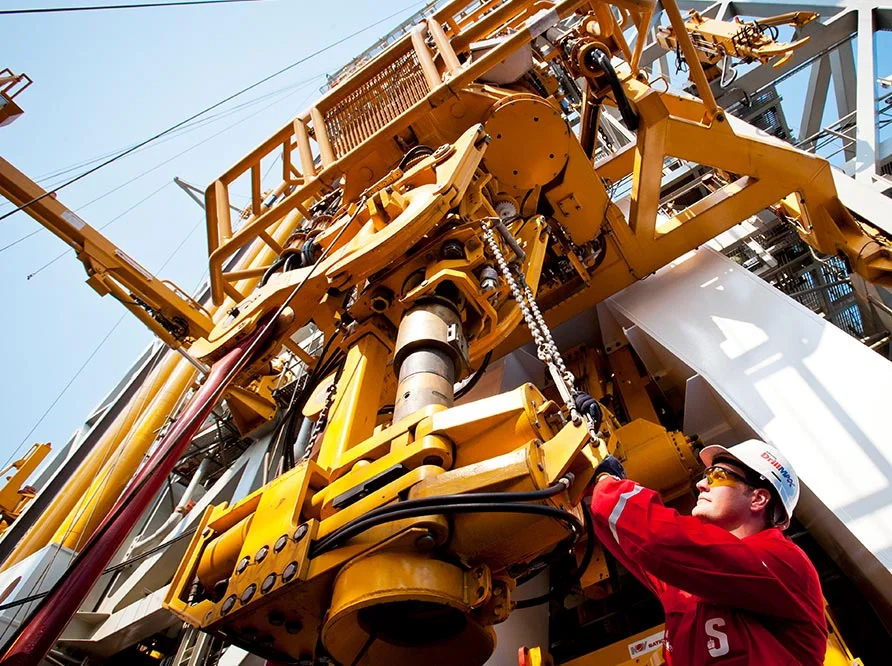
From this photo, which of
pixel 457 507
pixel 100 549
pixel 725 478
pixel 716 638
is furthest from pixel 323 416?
pixel 716 638

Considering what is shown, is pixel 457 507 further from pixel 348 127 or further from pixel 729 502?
pixel 348 127

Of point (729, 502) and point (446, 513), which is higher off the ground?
point (446, 513)

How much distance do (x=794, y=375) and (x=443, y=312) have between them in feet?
8.68

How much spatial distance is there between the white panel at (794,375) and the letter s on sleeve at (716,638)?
6.43 ft

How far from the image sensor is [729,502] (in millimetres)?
1957

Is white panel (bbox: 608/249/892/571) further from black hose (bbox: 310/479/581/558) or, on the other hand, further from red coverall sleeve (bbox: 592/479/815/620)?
black hose (bbox: 310/479/581/558)

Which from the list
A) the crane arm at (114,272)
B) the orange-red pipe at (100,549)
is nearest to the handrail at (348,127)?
the orange-red pipe at (100,549)

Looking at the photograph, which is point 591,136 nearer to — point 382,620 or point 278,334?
point 278,334

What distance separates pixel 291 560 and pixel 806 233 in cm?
576

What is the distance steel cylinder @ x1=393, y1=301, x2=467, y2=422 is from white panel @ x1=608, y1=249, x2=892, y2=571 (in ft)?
7.49

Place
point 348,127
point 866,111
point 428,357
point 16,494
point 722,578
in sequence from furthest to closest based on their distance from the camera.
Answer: point 16,494
point 866,111
point 348,127
point 428,357
point 722,578

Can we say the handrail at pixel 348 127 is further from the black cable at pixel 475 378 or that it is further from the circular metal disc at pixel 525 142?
the black cable at pixel 475 378

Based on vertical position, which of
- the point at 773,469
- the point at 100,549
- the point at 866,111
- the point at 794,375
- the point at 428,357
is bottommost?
the point at 866,111

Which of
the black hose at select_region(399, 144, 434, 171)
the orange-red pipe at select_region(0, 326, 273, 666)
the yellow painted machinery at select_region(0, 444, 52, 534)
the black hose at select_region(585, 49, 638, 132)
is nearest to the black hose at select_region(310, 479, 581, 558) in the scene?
the orange-red pipe at select_region(0, 326, 273, 666)
